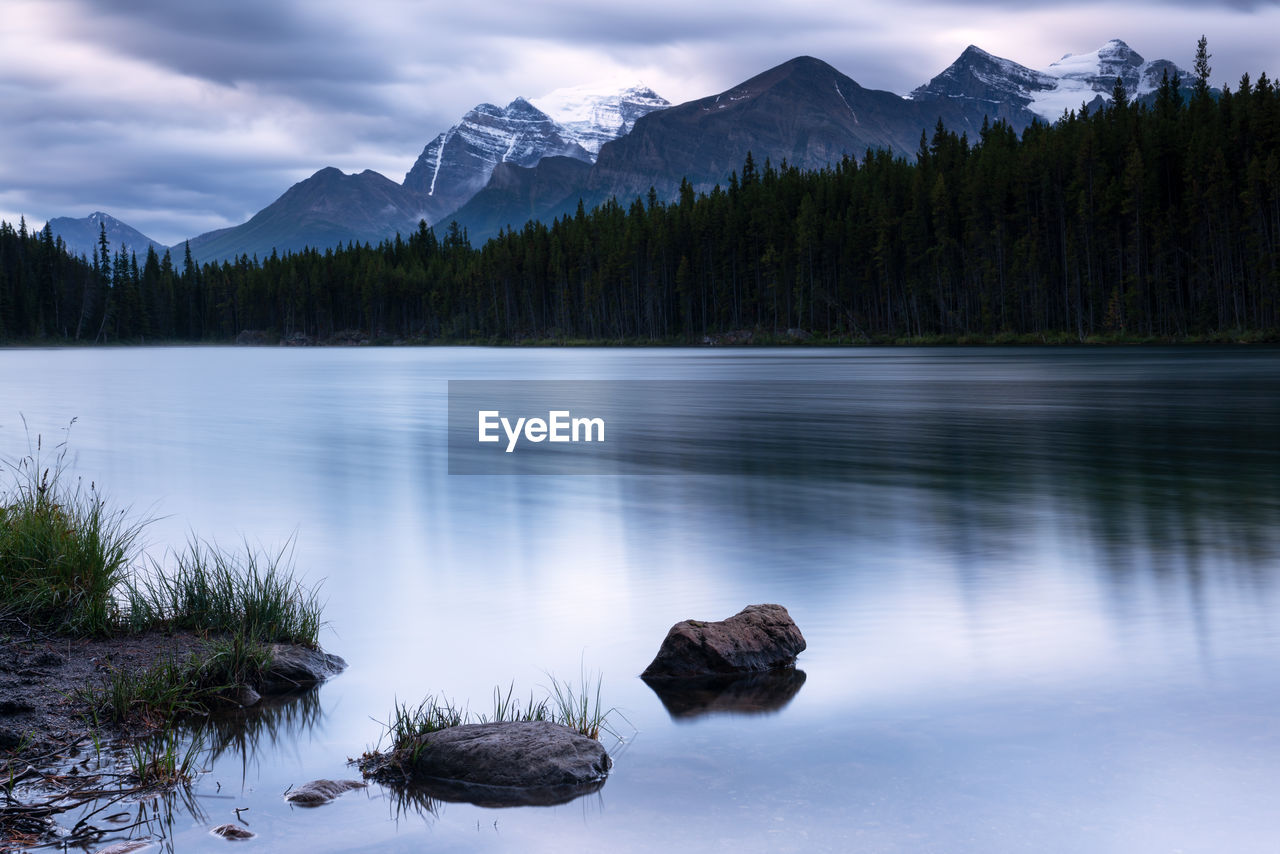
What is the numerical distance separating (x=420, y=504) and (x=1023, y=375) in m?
47.6

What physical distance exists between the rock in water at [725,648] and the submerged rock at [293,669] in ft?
8.28

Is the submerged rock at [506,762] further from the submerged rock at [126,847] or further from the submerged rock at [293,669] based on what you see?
the submerged rock at [293,669]

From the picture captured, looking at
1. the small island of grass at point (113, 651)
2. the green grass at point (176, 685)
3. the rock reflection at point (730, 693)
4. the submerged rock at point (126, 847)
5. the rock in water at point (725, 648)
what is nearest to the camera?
the submerged rock at point (126, 847)

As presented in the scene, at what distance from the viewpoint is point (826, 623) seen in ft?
33.7

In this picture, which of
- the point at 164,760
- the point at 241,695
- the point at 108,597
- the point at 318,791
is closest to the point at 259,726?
the point at 241,695

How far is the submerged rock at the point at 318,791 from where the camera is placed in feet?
19.9

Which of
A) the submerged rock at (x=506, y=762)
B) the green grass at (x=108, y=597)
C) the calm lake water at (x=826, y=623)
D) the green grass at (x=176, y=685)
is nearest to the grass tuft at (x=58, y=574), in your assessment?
the green grass at (x=108, y=597)

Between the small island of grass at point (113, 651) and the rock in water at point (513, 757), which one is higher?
the small island of grass at point (113, 651)

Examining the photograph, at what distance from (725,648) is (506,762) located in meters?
2.58

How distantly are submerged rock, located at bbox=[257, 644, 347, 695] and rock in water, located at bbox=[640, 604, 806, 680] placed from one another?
2525mm

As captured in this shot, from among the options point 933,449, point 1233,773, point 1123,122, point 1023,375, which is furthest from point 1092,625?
point 1123,122

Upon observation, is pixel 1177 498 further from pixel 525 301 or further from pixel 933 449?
pixel 525 301

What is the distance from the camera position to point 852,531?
51.7ft

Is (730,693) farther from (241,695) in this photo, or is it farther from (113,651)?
(113,651)
